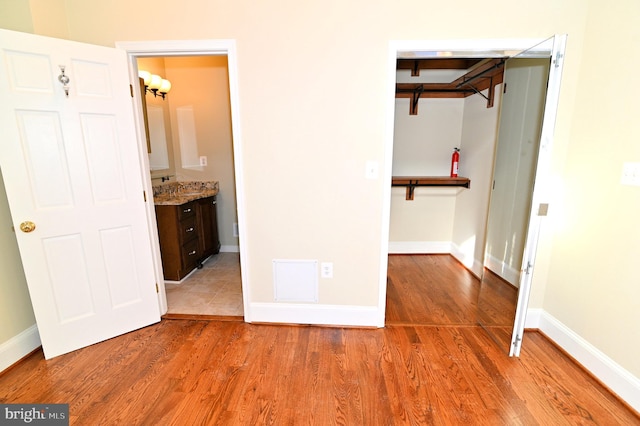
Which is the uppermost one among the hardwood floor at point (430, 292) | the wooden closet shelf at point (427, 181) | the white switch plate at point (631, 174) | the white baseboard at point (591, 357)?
the white switch plate at point (631, 174)

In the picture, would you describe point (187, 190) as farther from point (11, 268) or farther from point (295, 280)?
point (295, 280)

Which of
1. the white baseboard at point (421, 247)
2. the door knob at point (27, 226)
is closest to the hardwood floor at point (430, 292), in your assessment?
the white baseboard at point (421, 247)

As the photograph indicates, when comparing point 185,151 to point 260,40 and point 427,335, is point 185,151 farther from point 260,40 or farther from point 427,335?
point 427,335

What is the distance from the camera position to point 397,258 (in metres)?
3.97

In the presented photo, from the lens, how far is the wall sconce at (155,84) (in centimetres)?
316

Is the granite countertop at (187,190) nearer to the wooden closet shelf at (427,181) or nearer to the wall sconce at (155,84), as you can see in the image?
the wall sconce at (155,84)

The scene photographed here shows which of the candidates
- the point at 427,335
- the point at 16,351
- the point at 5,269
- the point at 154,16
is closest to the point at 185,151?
the point at 154,16

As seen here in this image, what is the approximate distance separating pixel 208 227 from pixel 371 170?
2550 mm

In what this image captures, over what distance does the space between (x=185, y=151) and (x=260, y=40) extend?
98.1 inches

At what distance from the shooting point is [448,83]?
360 cm

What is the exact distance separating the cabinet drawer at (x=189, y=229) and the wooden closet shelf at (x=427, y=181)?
2.58 m

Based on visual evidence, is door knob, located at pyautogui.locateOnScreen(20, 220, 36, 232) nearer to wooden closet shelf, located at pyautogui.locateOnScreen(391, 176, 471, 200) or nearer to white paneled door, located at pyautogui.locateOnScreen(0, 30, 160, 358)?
white paneled door, located at pyautogui.locateOnScreen(0, 30, 160, 358)

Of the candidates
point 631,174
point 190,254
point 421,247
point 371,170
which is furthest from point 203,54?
point 421,247

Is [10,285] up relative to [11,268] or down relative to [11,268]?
down
